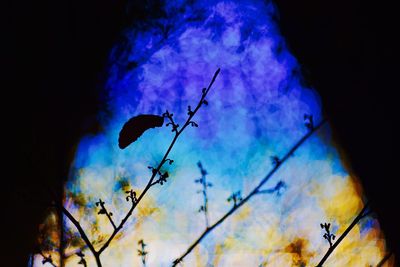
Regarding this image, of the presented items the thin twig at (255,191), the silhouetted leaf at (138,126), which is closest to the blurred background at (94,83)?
the thin twig at (255,191)

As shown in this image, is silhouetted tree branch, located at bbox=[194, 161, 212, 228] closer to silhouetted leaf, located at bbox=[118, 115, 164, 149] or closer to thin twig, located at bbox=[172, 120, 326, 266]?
thin twig, located at bbox=[172, 120, 326, 266]

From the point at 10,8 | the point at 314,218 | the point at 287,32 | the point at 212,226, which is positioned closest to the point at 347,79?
the point at 287,32

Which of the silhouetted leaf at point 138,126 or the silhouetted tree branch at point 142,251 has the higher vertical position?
the silhouetted leaf at point 138,126

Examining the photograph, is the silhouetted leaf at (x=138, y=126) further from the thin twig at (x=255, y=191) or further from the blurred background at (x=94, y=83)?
the thin twig at (x=255, y=191)

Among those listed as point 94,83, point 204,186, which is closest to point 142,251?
point 204,186

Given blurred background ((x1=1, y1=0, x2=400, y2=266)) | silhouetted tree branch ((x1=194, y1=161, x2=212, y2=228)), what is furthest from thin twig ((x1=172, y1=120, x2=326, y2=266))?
blurred background ((x1=1, y1=0, x2=400, y2=266))

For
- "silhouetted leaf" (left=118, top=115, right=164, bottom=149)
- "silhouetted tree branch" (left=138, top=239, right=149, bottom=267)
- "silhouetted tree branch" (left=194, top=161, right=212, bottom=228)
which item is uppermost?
"silhouetted leaf" (left=118, top=115, right=164, bottom=149)

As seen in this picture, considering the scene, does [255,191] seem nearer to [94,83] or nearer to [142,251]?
[142,251]

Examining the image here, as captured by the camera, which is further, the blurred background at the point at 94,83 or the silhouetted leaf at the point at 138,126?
the blurred background at the point at 94,83
